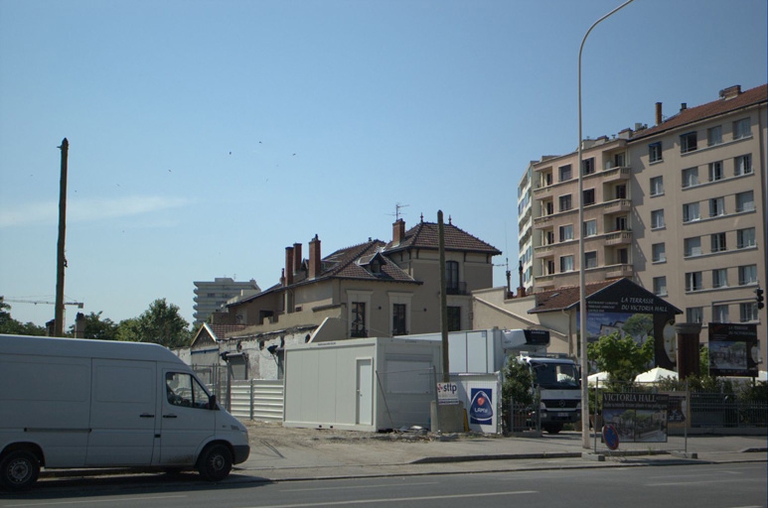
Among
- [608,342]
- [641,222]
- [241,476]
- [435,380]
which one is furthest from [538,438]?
[641,222]

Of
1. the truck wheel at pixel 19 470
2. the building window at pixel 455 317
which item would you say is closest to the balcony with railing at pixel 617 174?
the building window at pixel 455 317

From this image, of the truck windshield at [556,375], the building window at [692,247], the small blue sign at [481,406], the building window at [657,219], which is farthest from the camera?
the building window at [657,219]

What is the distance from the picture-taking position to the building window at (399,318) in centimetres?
6147

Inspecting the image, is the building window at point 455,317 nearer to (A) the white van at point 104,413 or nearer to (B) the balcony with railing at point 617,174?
(B) the balcony with railing at point 617,174

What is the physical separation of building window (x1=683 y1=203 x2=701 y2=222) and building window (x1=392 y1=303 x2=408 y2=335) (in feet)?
73.5

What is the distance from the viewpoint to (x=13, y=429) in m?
14.4

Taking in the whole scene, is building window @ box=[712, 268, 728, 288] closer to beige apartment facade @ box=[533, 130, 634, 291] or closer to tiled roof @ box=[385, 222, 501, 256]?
beige apartment facade @ box=[533, 130, 634, 291]

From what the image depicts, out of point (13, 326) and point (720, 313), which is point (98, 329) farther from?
point (720, 313)

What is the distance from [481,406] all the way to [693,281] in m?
40.1

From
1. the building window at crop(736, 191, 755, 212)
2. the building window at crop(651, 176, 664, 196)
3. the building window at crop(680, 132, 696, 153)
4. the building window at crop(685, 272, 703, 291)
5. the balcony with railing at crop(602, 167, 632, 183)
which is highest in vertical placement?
the building window at crop(680, 132, 696, 153)

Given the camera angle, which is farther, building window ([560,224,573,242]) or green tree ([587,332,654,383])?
building window ([560,224,573,242])

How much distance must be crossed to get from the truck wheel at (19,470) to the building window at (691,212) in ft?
187

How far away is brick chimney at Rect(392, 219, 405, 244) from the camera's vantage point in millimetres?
66062

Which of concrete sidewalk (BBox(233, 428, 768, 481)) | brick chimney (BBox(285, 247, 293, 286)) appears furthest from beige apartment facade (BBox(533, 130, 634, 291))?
concrete sidewalk (BBox(233, 428, 768, 481))
